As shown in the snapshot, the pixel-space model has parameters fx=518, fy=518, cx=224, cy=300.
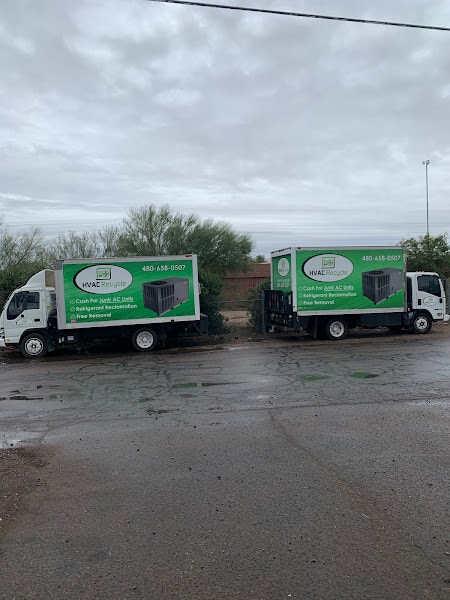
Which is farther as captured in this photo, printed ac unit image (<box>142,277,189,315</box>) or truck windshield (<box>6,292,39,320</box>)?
printed ac unit image (<box>142,277,189,315</box>)

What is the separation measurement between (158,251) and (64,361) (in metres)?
19.0

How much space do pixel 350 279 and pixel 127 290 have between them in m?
7.89

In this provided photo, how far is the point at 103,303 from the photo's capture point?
54.1ft

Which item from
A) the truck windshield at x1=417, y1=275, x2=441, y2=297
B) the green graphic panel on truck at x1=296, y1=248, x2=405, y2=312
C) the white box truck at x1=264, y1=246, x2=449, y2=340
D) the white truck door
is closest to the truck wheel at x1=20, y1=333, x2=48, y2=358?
the white truck door

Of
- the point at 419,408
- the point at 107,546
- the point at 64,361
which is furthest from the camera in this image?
the point at 64,361

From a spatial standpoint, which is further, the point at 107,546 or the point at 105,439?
the point at 105,439

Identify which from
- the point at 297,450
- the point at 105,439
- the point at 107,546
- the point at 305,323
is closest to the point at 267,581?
the point at 107,546

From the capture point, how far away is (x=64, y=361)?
606 inches

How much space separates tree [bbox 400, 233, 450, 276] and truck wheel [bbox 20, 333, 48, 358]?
2258cm

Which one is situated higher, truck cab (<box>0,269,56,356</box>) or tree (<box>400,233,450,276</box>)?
tree (<box>400,233,450,276</box>)

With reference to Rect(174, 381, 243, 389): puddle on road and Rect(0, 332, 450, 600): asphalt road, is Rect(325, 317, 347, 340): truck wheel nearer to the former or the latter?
Rect(0, 332, 450, 600): asphalt road

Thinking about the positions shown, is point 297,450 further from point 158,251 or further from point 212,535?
point 158,251

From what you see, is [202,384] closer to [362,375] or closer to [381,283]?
[362,375]

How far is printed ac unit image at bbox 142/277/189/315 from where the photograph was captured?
16.8m
